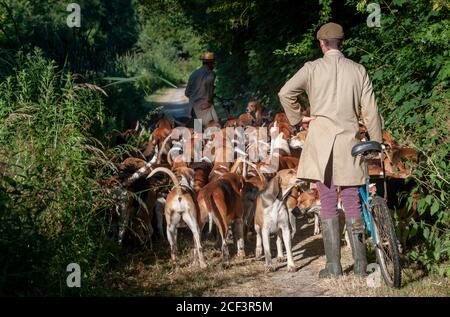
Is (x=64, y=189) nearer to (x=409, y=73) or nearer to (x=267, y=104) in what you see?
(x=409, y=73)

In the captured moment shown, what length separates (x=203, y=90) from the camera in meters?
12.8

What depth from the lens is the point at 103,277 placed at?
6.57 meters

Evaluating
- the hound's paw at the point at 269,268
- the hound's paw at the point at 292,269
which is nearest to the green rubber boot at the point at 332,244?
the hound's paw at the point at 292,269

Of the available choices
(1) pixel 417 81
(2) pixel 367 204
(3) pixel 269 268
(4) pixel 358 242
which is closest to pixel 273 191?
(3) pixel 269 268

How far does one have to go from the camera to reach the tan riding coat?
6.16 meters

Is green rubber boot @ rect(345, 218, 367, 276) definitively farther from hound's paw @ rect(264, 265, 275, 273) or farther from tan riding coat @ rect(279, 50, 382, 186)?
hound's paw @ rect(264, 265, 275, 273)

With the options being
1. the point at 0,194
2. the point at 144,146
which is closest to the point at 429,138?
the point at 0,194

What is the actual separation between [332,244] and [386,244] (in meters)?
0.73

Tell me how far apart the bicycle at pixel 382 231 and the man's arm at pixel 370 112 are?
241 mm

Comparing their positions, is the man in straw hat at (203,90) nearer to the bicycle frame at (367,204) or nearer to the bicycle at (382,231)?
the bicycle frame at (367,204)

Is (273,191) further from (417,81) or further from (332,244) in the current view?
(417,81)

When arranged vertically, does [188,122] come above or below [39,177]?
above

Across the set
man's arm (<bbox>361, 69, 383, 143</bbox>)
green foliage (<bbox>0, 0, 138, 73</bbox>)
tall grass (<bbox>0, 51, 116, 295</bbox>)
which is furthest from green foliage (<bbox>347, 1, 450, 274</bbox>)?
green foliage (<bbox>0, 0, 138, 73</bbox>)

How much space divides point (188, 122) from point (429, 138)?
22.7 feet
